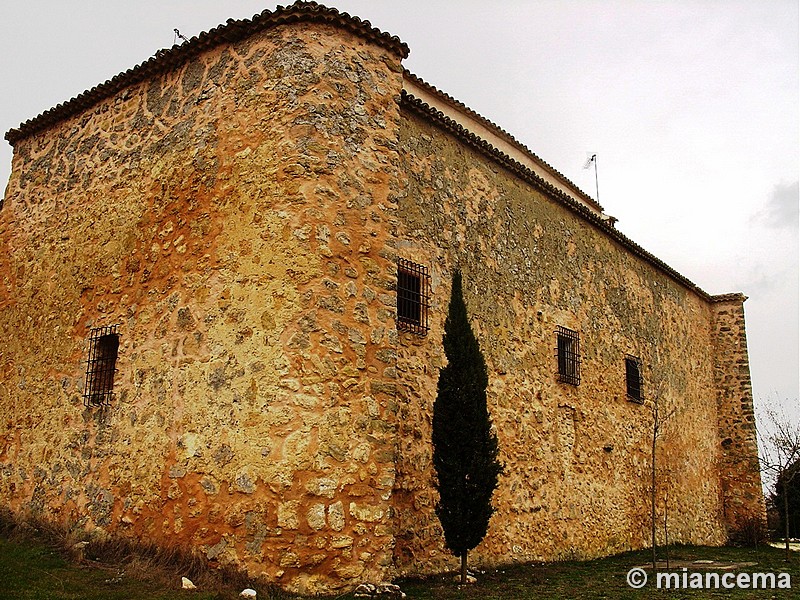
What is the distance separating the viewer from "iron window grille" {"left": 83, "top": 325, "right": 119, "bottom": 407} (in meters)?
9.67

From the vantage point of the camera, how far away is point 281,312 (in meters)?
7.86

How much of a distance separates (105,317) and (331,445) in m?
4.16

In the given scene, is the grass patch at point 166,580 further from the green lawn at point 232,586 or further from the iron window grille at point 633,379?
the iron window grille at point 633,379

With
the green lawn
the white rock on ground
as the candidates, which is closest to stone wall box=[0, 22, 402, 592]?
the white rock on ground

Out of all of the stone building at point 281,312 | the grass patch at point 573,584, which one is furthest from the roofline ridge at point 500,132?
the grass patch at point 573,584

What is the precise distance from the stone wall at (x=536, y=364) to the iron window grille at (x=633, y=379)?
0.71 feet

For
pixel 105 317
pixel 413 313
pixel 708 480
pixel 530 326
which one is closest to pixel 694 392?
pixel 708 480

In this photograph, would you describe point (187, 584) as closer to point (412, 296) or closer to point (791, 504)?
point (412, 296)

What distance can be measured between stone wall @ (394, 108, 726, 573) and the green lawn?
27.8 inches

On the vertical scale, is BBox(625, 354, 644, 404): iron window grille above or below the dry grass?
above

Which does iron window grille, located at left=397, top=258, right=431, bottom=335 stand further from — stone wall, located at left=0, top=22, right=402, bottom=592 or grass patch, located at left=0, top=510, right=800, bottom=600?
grass patch, located at left=0, top=510, right=800, bottom=600

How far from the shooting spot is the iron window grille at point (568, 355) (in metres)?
13.4

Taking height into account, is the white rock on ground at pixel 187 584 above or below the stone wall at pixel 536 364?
below

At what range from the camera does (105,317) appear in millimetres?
9836
